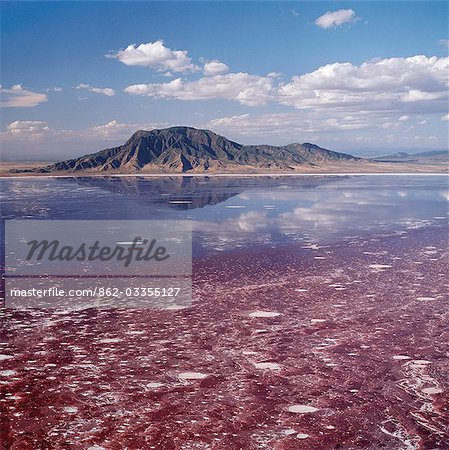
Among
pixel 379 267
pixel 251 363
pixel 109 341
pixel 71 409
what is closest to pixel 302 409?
pixel 251 363

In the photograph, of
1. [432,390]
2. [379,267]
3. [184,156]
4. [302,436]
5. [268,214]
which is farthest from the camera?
[184,156]

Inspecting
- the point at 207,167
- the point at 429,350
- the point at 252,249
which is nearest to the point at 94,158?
the point at 207,167

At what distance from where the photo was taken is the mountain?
105000 millimetres

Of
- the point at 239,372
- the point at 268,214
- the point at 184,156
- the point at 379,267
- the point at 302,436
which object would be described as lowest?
the point at 302,436

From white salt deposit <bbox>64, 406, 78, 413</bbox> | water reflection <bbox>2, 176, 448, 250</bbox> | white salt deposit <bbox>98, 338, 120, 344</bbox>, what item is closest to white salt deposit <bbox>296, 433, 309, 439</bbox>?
white salt deposit <bbox>64, 406, 78, 413</bbox>

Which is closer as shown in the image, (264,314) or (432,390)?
(432,390)

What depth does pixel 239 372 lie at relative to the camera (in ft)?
20.7

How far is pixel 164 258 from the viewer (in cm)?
1312

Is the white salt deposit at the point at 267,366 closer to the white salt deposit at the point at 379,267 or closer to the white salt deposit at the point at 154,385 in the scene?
the white salt deposit at the point at 154,385

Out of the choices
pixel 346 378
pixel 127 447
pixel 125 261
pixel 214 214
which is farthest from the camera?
pixel 214 214

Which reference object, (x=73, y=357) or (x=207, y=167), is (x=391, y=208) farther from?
(x=207, y=167)

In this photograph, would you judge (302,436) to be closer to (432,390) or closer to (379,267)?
(432,390)

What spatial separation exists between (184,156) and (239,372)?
4308 inches

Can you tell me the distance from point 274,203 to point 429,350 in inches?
826
